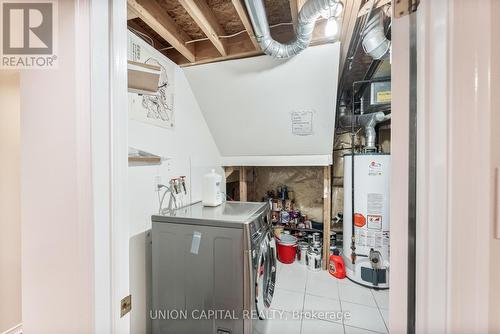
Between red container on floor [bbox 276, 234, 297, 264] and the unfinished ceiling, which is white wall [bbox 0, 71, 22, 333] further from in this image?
red container on floor [bbox 276, 234, 297, 264]

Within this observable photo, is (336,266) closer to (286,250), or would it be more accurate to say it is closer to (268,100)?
(286,250)

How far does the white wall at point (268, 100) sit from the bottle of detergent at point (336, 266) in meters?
1.26

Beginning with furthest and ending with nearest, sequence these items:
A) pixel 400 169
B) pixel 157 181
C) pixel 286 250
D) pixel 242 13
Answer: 1. pixel 286 250
2. pixel 157 181
3. pixel 242 13
4. pixel 400 169

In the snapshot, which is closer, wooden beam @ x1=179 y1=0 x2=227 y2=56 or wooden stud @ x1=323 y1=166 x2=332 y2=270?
wooden beam @ x1=179 y1=0 x2=227 y2=56

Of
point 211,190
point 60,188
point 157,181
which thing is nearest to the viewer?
point 60,188

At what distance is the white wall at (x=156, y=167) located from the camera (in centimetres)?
161

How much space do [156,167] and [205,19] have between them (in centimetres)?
118

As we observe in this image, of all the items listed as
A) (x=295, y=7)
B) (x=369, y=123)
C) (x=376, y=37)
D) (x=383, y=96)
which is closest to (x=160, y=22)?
(x=295, y=7)

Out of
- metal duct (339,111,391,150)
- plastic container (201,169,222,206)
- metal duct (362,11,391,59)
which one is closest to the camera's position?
metal duct (362,11,391,59)

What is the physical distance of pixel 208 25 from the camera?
1.65m

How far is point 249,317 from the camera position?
57.0 inches

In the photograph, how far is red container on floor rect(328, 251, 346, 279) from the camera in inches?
108

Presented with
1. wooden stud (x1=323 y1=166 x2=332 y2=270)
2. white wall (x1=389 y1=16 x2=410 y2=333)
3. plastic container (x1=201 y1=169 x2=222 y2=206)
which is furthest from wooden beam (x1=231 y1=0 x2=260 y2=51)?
wooden stud (x1=323 y1=166 x2=332 y2=270)

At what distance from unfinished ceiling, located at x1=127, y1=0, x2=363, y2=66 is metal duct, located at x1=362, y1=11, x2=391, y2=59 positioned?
151mm
